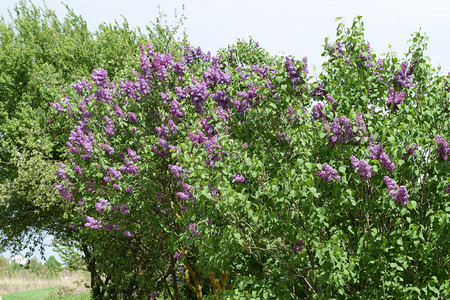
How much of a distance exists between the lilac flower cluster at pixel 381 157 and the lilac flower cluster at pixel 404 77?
1.55 metres

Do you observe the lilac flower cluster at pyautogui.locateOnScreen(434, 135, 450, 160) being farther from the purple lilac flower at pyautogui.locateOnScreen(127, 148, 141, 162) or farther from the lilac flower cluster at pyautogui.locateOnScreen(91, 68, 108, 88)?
the lilac flower cluster at pyautogui.locateOnScreen(91, 68, 108, 88)

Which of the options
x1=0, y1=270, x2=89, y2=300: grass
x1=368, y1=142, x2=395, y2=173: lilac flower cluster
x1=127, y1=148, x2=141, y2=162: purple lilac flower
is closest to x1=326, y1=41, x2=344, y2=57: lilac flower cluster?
x1=368, y1=142, x2=395, y2=173: lilac flower cluster

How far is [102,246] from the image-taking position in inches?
478

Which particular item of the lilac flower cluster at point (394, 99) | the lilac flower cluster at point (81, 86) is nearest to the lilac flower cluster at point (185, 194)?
the lilac flower cluster at point (394, 99)

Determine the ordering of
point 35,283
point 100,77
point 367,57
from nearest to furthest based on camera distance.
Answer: point 367,57
point 100,77
point 35,283

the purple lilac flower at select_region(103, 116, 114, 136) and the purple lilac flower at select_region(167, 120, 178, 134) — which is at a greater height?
the purple lilac flower at select_region(103, 116, 114, 136)

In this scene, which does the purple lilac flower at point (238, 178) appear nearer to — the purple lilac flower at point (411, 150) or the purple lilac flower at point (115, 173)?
the purple lilac flower at point (411, 150)

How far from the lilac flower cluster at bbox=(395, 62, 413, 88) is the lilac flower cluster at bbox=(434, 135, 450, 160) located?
4.47 feet

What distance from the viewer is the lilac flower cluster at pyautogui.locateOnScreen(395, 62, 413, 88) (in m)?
6.73

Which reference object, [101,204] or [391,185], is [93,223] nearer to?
[101,204]

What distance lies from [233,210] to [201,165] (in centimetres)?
75

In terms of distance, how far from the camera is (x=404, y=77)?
22.1 ft

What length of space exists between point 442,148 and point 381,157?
779mm

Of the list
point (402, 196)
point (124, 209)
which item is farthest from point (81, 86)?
point (402, 196)
